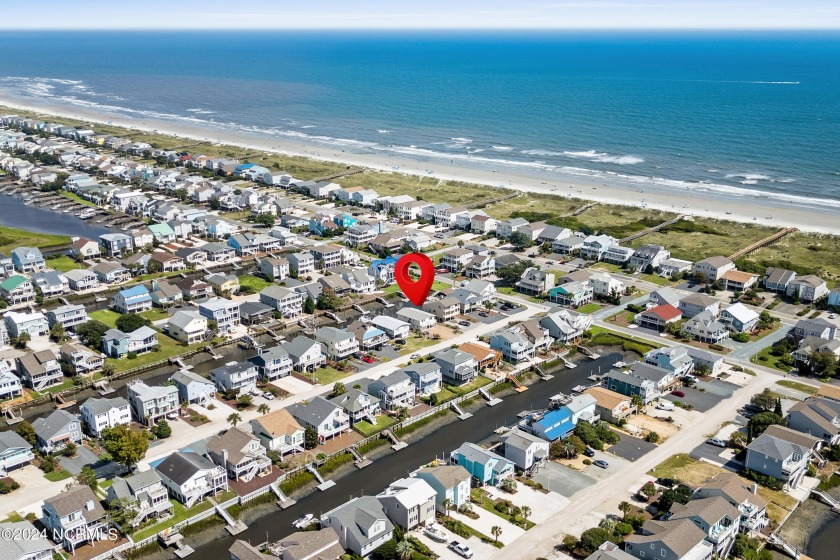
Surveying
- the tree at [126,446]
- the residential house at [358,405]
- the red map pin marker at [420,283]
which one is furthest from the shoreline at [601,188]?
the tree at [126,446]

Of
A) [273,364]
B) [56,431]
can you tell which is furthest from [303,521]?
[56,431]

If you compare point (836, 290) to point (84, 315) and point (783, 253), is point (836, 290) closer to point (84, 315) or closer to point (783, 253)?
point (783, 253)

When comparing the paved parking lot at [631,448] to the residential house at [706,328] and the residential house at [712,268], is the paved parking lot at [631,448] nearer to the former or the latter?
the residential house at [706,328]

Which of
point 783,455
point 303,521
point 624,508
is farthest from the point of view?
point 783,455

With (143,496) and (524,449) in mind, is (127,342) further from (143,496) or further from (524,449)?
A: (524,449)

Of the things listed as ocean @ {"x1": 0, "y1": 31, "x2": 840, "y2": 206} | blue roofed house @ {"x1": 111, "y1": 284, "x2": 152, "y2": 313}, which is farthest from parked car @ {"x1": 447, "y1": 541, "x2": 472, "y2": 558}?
ocean @ {"x1": 0, "y1": 31, "x2": 840, "y2": 206}

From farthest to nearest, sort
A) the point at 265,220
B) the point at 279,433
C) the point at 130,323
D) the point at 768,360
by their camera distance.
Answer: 1. the point at 265,220
2. the point at 130,323
3. the point at 768,360
4. the point at 279,433
